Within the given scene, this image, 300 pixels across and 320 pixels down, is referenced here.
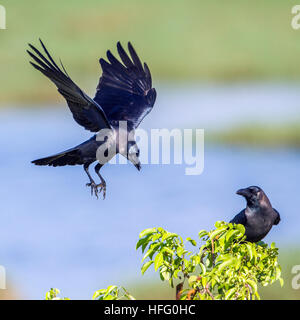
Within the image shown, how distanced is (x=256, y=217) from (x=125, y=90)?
2.72 meters

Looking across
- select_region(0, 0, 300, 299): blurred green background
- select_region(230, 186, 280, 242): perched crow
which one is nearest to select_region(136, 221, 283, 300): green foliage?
select_region(230, 186, 280, 242): perched crow

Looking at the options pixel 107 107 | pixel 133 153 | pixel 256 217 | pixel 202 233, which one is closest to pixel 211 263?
pixel 202 233

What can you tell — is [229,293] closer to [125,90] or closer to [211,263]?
[211,263]

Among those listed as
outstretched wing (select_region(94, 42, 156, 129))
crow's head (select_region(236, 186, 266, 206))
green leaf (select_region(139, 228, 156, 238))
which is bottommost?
green leaf (select_region(139, 228, 156, 238))

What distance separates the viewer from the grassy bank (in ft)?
69.3

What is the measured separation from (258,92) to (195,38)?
11.7 ft

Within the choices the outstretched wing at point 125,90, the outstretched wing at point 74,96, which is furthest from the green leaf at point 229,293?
the outstretched wing at point 125,90

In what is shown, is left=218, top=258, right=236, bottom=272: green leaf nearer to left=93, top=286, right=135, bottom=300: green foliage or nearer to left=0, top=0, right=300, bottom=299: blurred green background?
left=93, top=286, right=135, bottom=300: green foliage

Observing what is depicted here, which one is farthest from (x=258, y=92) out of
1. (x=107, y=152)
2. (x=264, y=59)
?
(x=107, y=152)

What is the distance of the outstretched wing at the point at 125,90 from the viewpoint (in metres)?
10.2

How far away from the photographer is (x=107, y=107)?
402 inches

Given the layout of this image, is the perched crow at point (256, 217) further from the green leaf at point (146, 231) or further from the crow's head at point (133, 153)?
the green leaf at point (146, 231)

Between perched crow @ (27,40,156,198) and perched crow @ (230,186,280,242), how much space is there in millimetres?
1474

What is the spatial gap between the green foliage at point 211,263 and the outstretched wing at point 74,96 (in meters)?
3.00
